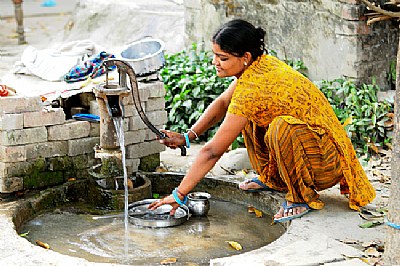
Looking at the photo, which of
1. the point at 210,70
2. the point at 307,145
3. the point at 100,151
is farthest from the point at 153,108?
the point at 210,70

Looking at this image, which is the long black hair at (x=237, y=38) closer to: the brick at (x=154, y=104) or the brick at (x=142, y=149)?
the brick at (x=154, y=104)

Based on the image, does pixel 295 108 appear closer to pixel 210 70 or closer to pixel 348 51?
pixel 348 51

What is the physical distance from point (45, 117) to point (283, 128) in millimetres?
1561

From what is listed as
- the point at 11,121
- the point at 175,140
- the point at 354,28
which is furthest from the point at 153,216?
the point at 354,28

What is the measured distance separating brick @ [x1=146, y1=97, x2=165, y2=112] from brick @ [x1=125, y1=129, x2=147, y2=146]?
0.16m

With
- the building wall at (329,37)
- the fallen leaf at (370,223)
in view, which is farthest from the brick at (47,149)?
the building wall at (329,37)

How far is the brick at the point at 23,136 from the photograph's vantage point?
15.1 feet

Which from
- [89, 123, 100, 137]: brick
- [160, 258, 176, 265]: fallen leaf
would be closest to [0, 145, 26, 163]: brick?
[89, 123, 100, 137]: brick

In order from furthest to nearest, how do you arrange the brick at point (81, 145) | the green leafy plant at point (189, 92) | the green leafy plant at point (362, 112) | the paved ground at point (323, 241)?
the green leafy plant at point (189, 92), the green leafy plant at point (362, 112), the brick at point (81, 145), the paved ground at point (323, 241)

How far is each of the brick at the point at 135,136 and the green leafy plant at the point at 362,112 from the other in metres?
1.64

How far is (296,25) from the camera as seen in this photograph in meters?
6.69

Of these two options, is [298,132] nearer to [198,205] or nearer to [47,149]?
[198,205]

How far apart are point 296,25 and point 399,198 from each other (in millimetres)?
3593

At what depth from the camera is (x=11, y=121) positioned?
4.58 m
